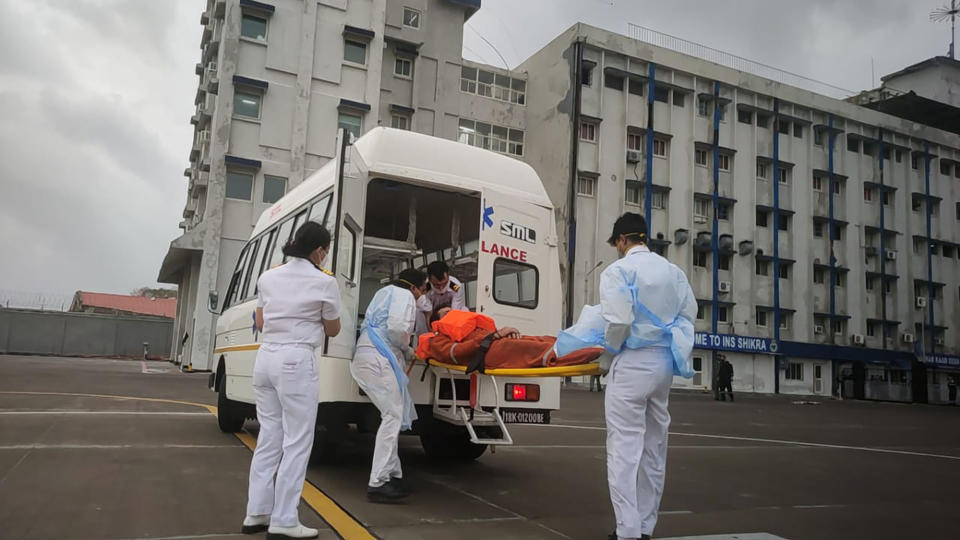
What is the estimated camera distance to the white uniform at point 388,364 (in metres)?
5.51

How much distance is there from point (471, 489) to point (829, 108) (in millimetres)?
44112

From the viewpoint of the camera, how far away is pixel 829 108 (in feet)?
142

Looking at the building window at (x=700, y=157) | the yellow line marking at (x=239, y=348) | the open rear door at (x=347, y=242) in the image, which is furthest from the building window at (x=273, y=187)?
the open rear door at (x=347, y=242)

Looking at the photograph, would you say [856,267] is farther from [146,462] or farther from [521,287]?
[146,462]

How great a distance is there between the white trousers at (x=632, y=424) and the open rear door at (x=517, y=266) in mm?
2811

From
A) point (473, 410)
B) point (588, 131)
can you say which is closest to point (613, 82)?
point (588, 131)

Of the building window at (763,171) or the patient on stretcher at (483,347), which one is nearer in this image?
the patient on stretcher at (483,347)

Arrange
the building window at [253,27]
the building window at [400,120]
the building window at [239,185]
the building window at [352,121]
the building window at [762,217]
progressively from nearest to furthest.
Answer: the building window at [239,185] < the building window at [253,27] < the building window at [352,121] < the building window at [400,120] < the building window at [762,217]

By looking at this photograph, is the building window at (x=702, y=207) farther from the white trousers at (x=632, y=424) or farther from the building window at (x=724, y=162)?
the white trousers at (x=632, y=424)

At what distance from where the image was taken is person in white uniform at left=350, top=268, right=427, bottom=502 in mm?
5434

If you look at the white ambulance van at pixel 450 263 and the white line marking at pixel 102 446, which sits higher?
the white ambulance van at pixel 450 263

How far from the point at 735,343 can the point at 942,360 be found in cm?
1693

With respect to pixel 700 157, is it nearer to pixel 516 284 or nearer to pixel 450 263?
pixel 450 263

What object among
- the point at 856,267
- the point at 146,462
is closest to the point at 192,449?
the point at 146,462
